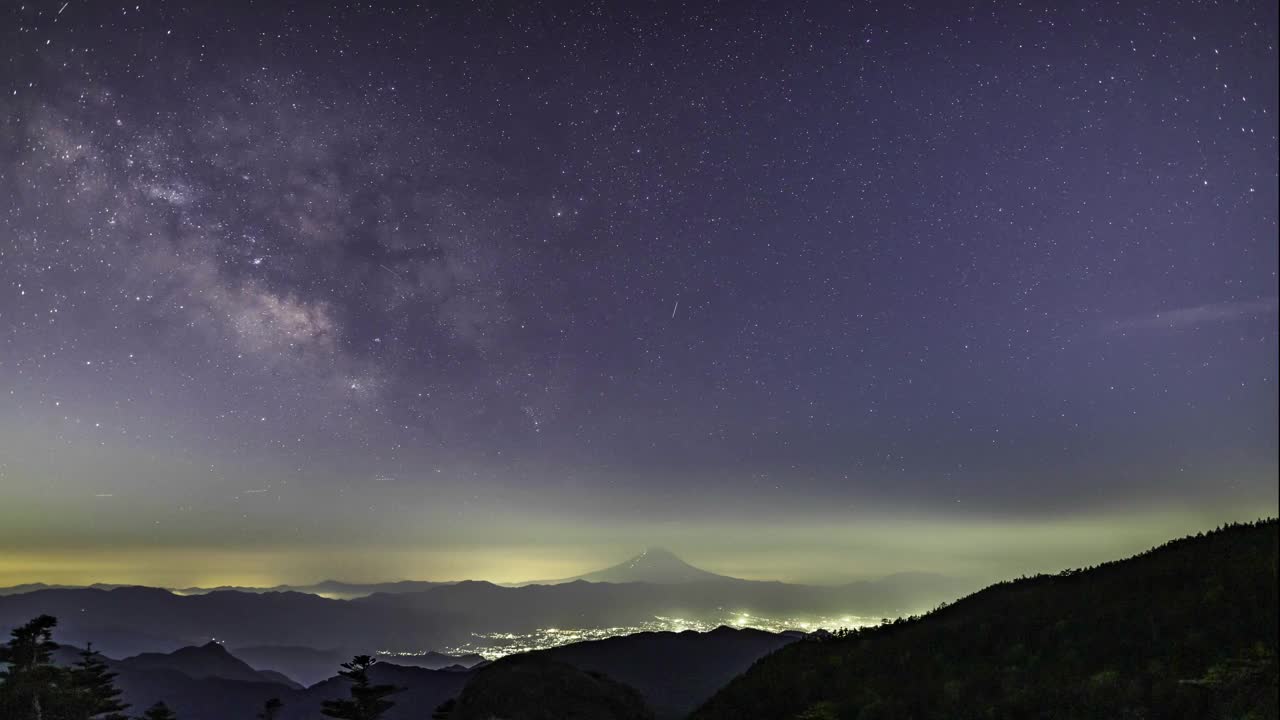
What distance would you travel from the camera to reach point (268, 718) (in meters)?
94.6

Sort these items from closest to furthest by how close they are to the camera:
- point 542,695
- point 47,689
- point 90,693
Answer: point 542,695
point 47,689
point 90,693

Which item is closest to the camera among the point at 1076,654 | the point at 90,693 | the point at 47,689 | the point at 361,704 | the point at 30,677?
the point at 1076,654

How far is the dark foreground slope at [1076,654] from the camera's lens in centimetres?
1410

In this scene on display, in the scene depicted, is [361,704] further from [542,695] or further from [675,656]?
[675,656]

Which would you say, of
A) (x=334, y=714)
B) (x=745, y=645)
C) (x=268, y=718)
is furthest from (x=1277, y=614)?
(x=745, y=645)

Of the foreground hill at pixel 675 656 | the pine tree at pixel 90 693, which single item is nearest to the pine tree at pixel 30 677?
the pine tree at pixel 90 693

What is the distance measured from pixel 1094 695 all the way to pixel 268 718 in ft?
365

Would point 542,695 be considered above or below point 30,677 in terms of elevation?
above

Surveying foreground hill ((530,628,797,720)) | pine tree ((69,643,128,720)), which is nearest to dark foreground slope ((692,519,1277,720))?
pine tree ((69,643,128,720))

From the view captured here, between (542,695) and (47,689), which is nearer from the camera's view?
(542,695)

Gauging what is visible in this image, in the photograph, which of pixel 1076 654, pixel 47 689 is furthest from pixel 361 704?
pixel 1076 654

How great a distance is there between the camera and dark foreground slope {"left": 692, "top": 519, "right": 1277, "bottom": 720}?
1410 centimetres

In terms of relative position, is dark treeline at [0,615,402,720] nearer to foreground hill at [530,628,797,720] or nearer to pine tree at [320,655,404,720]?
pine tree at [320,655,404,720]

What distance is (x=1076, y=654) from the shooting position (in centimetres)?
1727
